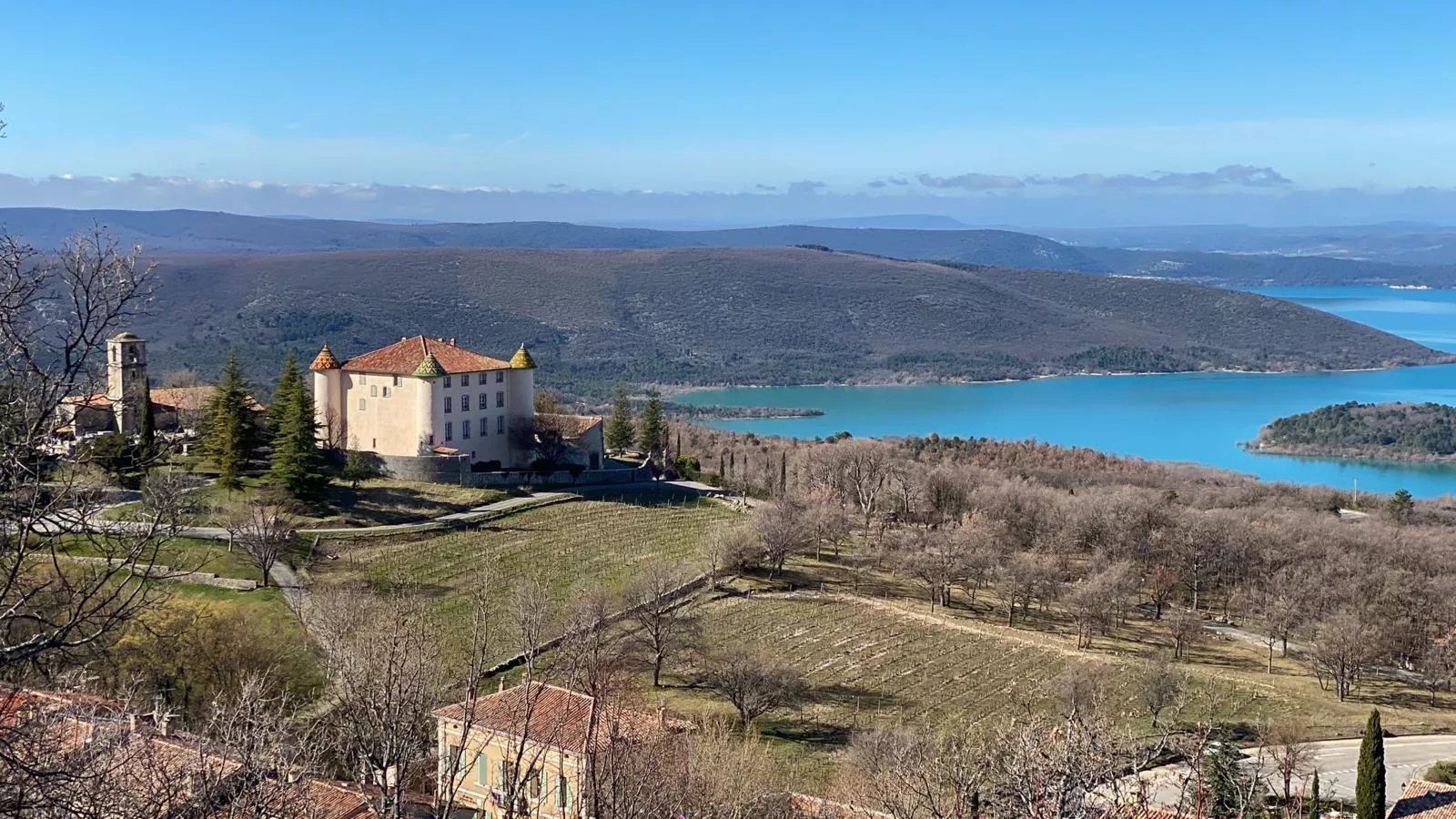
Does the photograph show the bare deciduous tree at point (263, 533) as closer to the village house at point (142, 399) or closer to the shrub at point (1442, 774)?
the village house at point (142, 399)

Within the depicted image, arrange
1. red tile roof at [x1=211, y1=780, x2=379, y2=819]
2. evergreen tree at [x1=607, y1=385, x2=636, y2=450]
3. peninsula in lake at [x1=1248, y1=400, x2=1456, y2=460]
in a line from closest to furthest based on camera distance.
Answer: red tile roof at [x1=211, y1=780, x2=379, y2=819]
evergreen tree at [x1=607, y1=385, x2=636, y2=450]
peninsula in lake at [x1=1248, y1=400, x2=1456, y2=460]

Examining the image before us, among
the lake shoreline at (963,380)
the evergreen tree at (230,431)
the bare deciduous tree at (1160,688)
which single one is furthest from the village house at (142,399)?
the lake shoreline at (963,380)

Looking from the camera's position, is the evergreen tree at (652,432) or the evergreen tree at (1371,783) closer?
the evergreen tree at (1371,783)

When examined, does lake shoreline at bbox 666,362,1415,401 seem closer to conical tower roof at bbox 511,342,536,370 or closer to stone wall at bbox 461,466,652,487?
stone wall at bbox 461,466,652,487


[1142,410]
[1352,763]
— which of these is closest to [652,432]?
[1352,763]

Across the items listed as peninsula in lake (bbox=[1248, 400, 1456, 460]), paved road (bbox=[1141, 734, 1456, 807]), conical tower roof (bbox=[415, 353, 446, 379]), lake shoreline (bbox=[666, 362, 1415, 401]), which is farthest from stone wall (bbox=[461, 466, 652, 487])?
lake shoreline (bbox=[666, 362, 1415, 401])

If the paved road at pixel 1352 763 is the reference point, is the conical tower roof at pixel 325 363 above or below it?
above

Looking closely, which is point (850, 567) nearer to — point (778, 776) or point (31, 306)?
point (778, 776)
